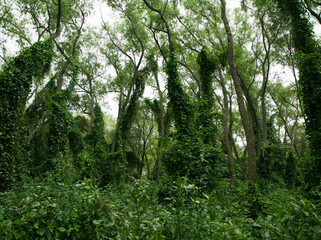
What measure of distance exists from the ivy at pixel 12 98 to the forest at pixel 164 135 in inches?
1.6

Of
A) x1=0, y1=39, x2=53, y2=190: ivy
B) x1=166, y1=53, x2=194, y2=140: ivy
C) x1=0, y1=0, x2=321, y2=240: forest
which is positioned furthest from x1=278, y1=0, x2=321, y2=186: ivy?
x1=0, y1=39, x2=53, y2=190: ivy

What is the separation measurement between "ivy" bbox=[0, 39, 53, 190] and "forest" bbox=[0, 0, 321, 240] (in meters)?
0.04

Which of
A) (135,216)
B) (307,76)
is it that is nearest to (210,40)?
(307,76)

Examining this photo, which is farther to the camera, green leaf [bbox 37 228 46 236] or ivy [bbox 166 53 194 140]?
ivy [bbox 166 53 194 140]

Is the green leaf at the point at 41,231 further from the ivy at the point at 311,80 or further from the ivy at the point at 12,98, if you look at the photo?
the ivy at the point at 311,80

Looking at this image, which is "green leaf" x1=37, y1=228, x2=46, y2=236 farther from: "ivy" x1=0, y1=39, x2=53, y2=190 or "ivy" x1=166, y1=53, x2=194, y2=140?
"ivy" x1=0, y1=39, x2=53, y2=190

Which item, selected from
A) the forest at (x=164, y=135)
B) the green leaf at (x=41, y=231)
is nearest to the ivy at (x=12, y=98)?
the forest at (x=164, y=135)

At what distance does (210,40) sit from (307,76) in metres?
9.35

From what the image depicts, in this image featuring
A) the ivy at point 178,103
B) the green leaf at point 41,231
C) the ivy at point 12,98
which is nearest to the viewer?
the green leaf at point 41,231

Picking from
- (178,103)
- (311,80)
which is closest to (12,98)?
(178,103)

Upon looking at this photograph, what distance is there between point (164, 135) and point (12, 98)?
383 inches

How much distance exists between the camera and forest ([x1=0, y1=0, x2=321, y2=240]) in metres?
2.51

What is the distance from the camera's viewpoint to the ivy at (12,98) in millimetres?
7961

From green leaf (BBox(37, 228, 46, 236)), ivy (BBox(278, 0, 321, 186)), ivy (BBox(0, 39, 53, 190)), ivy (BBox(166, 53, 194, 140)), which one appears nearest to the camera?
green leaf (BBox(37, 228, 46, 236))
